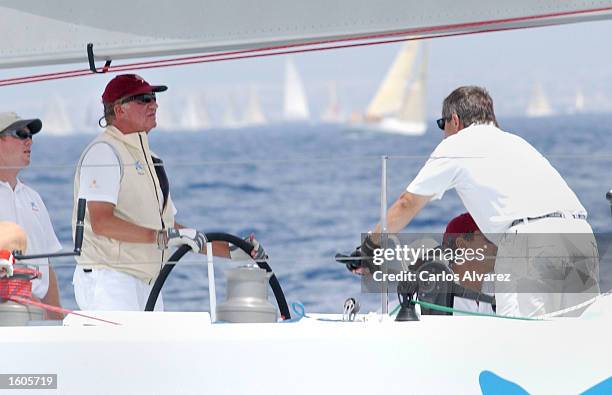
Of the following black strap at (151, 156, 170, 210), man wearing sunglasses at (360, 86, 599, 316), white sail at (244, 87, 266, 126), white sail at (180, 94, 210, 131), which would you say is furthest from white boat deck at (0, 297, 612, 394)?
white sail at (244, 87, 266, 126)

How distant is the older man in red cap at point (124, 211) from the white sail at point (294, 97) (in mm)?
37242

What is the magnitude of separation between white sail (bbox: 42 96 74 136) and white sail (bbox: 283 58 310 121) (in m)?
7.21

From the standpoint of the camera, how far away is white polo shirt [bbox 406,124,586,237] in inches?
151

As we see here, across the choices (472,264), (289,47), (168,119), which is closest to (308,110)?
(168,119)

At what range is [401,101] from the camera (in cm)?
3528

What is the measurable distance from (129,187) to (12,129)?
15.4 inches

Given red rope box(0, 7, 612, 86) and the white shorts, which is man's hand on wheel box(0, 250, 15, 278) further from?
red rope box(0, 7, 612, 86)

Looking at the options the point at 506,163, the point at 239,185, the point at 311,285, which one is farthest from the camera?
the point at 239,185

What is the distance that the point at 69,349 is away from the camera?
11.6 ft

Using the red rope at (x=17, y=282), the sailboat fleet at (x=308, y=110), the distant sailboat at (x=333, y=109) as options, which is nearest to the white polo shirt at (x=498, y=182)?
the red rope at (x=17, y=282)

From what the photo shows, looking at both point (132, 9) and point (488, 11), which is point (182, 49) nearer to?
point (132, 9)

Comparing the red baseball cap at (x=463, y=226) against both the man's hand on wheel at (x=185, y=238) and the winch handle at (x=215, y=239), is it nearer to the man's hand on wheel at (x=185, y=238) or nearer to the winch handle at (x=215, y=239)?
the winch handle at (x=215, y=239)

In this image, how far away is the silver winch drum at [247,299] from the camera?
11.8 ft

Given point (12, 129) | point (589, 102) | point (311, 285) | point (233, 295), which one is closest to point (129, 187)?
point (12, 129)
